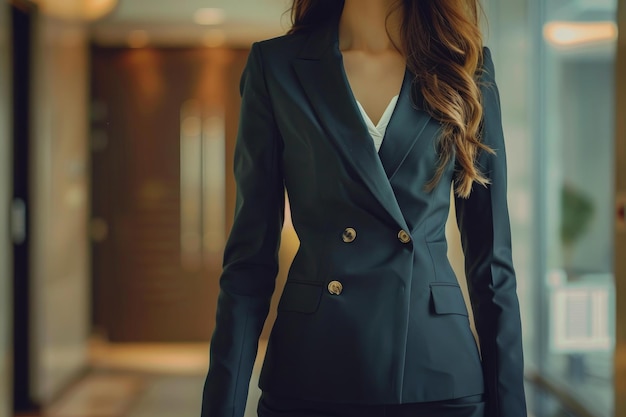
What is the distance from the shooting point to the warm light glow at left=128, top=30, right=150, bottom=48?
648 centimetres

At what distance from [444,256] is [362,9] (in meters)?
0.38

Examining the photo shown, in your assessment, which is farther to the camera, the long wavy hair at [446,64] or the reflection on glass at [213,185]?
the reflection on glass at [213,185]

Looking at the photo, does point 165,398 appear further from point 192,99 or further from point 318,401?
point 318,401

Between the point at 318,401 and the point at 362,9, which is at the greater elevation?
the point at 362,9

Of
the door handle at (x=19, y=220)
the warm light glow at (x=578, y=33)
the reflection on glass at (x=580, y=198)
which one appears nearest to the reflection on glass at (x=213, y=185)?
the door handle at (x=19, y=220)

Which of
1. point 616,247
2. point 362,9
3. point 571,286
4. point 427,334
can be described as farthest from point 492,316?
point 571,286

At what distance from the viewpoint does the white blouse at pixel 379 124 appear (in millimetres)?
1117

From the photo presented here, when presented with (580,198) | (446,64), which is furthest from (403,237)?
(580,198)

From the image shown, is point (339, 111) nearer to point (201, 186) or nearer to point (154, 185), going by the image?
point (201, 186)

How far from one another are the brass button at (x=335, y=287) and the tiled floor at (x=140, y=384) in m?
3.40

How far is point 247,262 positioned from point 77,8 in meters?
5.27

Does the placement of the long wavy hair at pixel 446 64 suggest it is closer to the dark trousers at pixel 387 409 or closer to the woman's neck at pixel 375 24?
the woman's neck at pixel 375 24

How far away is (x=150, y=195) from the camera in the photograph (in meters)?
6.77

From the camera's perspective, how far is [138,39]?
661 centimetres
